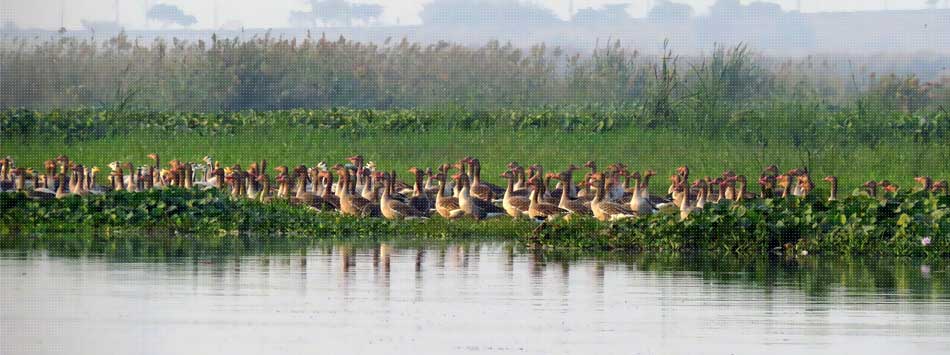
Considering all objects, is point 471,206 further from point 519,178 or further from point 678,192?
point 519,178

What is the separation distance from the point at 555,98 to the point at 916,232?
2302 centimetres

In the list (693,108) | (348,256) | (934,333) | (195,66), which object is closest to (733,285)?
(934,333)

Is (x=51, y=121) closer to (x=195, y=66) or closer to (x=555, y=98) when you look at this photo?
(x=195, y=66)

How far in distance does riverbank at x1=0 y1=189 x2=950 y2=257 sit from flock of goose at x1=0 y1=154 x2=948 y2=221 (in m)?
0.93

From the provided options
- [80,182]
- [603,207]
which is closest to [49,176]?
[80,182]

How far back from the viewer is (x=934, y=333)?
1464cm

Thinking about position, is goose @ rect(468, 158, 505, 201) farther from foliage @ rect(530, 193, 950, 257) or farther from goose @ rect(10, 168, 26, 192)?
goose @ rect(10, 168, 26, 192)

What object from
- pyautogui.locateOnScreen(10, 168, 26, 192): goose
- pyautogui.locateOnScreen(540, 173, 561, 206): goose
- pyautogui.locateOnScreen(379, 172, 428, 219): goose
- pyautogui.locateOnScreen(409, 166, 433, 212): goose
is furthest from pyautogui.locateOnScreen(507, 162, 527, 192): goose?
pyautogui.locateOnScreen(10, 168, 26, 192): goose

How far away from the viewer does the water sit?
558 inches

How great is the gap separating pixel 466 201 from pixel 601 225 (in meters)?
3.76

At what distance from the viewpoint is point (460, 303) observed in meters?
16.5

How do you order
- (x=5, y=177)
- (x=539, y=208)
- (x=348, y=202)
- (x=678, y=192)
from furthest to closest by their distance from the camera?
1. (x=5, y=177)
2. (x=678, y=192)
3. (x=348, y=202)
4. (x=539, y=208)

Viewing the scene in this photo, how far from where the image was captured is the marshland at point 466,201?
1557 centimetres

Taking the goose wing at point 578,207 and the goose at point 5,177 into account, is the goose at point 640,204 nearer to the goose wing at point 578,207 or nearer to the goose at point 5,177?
the goose wing at point 578,207
